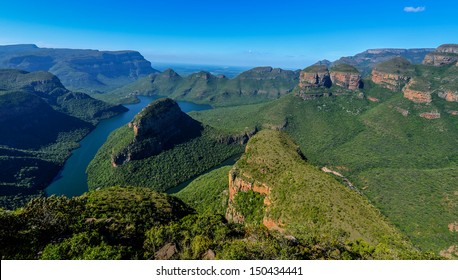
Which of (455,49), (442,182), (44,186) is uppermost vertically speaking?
(455,49)

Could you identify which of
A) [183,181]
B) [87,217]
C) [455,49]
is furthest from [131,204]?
[455,49]

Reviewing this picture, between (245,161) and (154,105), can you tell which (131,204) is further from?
(154,105)

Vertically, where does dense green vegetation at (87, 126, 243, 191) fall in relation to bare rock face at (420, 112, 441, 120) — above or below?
below

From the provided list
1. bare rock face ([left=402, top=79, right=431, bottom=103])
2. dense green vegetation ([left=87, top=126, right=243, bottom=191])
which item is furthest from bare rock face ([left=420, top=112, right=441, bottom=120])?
dense green vegetation ([left=87, top=126, right=243, bottom=191])

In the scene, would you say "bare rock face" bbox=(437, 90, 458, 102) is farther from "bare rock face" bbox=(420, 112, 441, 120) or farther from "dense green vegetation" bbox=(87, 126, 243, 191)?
"dense green vegetation" bbox=(87, 126, 243, 191)

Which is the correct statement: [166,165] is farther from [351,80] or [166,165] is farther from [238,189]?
[351,80]

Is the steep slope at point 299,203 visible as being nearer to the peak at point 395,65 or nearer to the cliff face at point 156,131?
the cliff face at point 156,131

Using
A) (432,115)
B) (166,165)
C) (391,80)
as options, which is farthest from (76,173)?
(391,80)

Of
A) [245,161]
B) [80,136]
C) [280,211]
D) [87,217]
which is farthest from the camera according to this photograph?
[80,136]
